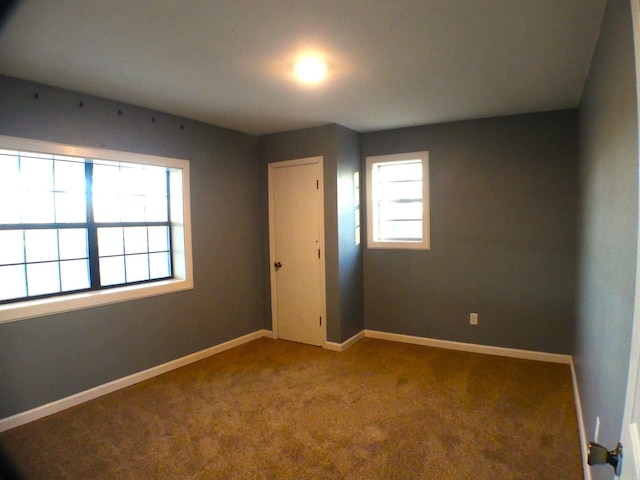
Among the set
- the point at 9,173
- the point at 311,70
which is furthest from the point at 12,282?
the point at 311,70

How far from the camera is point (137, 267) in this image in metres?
3.48

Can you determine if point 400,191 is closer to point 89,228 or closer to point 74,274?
point 89,228

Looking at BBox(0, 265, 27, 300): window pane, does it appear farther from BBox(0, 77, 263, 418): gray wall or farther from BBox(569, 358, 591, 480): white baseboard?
BBox(569, 358, 591, 480): white baseboard

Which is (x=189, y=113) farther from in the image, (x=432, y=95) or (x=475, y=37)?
(x=475, y=37)

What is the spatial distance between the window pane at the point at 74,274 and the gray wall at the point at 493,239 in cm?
294

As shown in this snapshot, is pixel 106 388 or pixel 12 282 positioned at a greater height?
pixel 12 282

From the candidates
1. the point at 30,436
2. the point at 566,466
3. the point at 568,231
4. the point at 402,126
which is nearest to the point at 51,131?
the point at 30,436

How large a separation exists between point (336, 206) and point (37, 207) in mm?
2579

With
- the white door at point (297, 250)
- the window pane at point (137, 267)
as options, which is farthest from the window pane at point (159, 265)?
the white door at point (297, 250)

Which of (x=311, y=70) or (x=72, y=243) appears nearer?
(x=311, y=70)

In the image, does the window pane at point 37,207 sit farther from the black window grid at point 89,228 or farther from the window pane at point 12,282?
the window pane at point 12,282

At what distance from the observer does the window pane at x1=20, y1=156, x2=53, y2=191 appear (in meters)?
2.74

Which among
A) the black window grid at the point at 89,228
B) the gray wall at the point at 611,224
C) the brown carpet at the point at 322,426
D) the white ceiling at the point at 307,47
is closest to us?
the gray wall at the point at 611,224

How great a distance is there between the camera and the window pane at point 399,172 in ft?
13.7
